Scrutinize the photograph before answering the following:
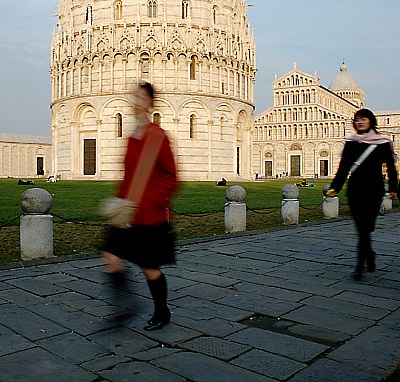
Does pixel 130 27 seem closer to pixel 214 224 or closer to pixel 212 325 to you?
pixel 214 224

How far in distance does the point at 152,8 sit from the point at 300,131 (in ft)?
165

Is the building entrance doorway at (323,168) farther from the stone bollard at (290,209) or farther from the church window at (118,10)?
the stone bollard at (290,209)

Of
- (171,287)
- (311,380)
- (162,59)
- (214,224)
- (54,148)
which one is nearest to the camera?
(311,380)

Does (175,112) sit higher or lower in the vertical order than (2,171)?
higher

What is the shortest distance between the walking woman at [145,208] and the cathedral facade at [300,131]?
276 ft

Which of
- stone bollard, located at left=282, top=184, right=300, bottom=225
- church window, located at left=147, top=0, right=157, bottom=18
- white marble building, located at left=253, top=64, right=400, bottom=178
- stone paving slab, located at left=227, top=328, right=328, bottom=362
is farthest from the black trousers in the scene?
white marble building, located at left=253, top=64, right=400, bottom=178

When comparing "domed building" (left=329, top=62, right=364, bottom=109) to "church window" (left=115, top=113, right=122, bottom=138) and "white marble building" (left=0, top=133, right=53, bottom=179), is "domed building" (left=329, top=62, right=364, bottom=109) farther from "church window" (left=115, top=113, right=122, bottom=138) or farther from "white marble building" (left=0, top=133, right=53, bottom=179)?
"church window" (left=115, top=113, right=122, bottom=138)

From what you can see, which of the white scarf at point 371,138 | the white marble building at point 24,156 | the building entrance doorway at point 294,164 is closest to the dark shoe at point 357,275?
the white scarf at point 371,138

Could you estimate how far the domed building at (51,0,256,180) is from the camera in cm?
4406

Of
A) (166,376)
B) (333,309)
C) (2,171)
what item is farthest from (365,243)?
(2,171)

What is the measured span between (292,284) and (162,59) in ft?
133

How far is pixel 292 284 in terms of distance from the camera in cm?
556

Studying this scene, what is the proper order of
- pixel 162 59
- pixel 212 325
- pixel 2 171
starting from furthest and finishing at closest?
pixel 2 171
pixel 162 59
pixel 212 325

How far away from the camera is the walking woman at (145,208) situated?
143 inches
